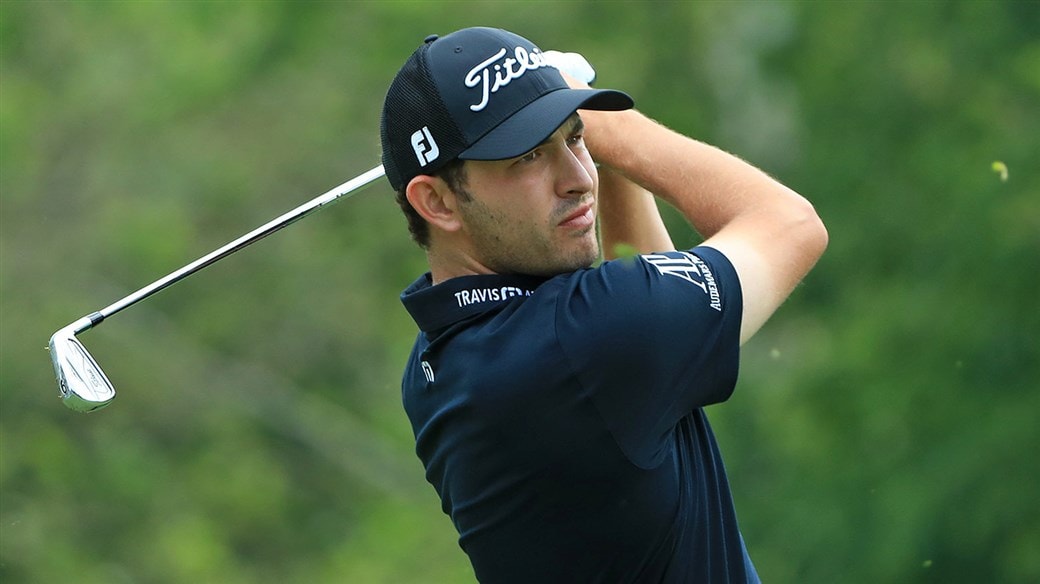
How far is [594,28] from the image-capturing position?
1096 cm

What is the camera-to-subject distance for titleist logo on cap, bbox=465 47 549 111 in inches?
108

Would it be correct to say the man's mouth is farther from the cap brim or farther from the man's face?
the cap brim

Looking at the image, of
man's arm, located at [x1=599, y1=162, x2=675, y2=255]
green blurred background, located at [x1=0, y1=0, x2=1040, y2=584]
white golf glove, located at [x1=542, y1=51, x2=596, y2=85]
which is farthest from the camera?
green blurred background, located at [x1=0, y1=0, x2=1040, y2=584]

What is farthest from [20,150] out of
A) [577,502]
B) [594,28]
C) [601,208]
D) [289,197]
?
[577,502]

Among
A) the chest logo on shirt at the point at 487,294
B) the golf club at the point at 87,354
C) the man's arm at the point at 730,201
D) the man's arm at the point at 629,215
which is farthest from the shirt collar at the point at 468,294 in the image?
the man's arm at the point at 629,215

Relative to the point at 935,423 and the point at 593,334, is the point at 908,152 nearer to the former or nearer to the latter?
the point at 935,423

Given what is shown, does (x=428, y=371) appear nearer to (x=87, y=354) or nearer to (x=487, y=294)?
(x=487, y=294)

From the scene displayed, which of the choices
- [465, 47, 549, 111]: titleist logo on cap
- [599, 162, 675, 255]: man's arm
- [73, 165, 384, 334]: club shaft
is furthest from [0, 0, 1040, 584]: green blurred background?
[465, 47, 549, 111]: titleist logo on cap

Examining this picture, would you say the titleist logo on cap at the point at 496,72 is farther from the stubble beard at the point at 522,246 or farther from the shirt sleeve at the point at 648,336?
the shirt sleeve at the point at 648,336

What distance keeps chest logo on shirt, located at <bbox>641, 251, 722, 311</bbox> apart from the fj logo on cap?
0.39 m

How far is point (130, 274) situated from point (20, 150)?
1.04m

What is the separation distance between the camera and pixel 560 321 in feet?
8.60

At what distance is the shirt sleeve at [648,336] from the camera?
2.60 m

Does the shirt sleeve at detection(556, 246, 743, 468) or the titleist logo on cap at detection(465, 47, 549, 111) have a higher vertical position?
the titleist logo on cap at detection(465, 47, 549, 111)
